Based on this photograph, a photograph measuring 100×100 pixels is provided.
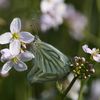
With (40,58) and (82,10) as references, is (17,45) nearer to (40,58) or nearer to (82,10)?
(40,58)

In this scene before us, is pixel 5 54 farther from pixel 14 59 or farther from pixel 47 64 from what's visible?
pixel 47 64

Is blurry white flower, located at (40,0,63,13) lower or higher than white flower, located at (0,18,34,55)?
lower

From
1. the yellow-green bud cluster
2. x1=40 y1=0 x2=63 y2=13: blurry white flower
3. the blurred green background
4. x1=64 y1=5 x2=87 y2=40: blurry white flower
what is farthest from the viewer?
x1=64 y1=5 x2=87 y2=40: blurry white flower

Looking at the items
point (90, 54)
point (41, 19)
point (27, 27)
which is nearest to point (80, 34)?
point (41, 19)

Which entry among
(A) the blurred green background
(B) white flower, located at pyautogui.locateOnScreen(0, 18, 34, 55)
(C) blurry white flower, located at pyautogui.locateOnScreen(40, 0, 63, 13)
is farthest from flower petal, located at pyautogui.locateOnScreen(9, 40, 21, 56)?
(C) blurry white flower, located at pyautogui.locateOnScreen(40, 0, 63, 13)

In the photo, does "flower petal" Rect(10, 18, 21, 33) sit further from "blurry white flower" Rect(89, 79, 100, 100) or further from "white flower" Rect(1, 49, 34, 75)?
"blurry white flower" Rect(89, 79, 100, 100)

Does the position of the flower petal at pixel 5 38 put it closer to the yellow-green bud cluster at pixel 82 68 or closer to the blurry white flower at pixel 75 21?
the yellow-green bud cluster at pixel 82 68
